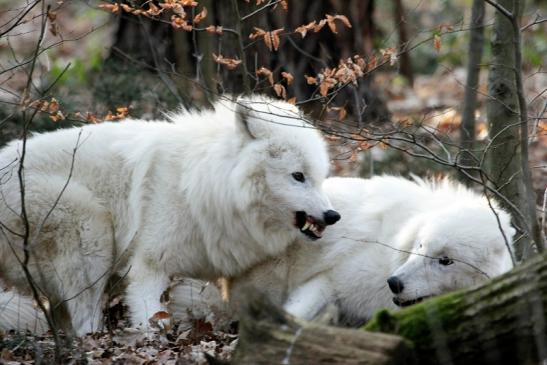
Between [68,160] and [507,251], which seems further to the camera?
[68,160]

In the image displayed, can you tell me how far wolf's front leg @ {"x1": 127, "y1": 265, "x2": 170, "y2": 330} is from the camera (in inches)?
249

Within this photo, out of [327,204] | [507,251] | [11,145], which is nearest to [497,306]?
[507,251]

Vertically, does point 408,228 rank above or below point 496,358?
above

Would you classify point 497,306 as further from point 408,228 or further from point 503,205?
point 503,205

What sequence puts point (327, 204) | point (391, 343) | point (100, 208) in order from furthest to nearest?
point (100, 208) → point (327, 204) → point (391, 343)

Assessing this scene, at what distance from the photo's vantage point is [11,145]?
6957 millimetres

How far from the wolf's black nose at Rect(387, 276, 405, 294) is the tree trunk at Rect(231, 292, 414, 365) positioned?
193cm

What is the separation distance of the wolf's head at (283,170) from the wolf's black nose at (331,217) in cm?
7

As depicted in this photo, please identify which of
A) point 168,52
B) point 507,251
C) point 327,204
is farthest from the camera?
point 168,52

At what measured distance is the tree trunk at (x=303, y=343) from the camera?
3.52m

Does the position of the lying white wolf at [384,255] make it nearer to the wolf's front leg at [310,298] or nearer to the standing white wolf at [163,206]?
the wolf's front leg at [310,298]

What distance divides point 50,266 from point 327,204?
2210 millimetres

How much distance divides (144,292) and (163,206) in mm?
694

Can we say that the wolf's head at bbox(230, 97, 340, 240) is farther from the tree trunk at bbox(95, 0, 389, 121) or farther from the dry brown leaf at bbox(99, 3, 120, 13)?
the tree trunk at bbox(95, 0, 389, 121)
